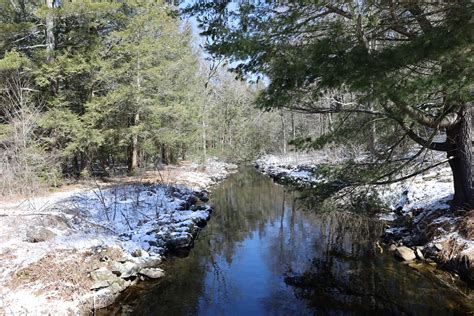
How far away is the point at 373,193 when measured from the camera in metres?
9.05

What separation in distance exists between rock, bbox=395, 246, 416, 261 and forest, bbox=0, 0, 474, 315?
5 centimetres

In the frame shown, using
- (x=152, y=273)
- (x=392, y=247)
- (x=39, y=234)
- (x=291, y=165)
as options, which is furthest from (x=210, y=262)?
(x=291, y=165)

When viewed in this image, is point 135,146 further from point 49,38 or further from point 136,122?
point 49,38

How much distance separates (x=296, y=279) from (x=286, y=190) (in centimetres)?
302

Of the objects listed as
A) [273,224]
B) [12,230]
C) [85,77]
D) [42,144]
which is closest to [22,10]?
[85,77]

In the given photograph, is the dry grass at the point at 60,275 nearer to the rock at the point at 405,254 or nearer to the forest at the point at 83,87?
the forest at the point at 83,87

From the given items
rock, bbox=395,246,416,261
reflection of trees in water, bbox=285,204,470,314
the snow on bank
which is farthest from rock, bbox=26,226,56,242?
the snow on bank

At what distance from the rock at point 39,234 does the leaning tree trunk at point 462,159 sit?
956 centimetres

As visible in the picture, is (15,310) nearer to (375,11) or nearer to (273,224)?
(375,11)

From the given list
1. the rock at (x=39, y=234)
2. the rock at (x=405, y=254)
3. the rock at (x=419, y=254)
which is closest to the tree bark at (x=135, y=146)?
the rock at (x=39, y=234)

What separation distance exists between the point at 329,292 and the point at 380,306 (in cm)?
102

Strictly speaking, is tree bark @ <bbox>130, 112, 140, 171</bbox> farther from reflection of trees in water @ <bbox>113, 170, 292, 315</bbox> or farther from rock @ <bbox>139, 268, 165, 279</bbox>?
rock @ <bbox>139, 268, 165, 279</bbox>

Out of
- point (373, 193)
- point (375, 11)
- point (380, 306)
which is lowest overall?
point (380, 306)

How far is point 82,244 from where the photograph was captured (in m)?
8.66
